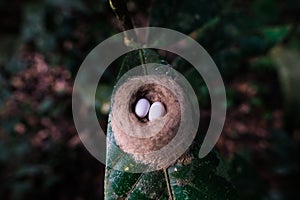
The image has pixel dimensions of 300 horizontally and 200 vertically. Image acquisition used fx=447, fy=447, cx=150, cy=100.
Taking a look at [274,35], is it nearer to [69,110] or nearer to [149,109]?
[149,109]

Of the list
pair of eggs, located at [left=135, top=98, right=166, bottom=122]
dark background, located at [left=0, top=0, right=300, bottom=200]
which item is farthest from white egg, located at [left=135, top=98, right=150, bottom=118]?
dark background, located at [left=0, top=0, right=300, bottom=200]

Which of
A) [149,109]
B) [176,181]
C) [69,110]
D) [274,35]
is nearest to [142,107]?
[149,109]

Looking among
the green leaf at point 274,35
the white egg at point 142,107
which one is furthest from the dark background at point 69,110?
the white egg at point 142,107

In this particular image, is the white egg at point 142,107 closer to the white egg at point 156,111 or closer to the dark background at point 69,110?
the white egg at point 156,111

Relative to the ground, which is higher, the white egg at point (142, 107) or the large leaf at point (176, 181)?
the white egg at point (142, 107)

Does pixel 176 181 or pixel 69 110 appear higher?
pixel 176 181

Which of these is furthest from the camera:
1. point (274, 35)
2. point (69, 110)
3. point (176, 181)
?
point (69, 110)

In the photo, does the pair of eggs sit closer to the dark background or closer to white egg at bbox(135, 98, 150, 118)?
white egg at bbox(135, 98, 150, 118)
